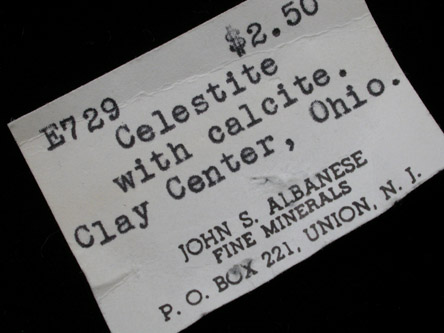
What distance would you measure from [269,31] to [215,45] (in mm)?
49

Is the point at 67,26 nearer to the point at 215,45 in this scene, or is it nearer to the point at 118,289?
the point at 215,45

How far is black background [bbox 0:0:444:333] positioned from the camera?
47 centimetres

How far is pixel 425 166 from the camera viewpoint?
483mm

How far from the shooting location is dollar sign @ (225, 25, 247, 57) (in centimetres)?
47

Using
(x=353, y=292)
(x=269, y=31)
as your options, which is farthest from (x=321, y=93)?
(x=353, y=292)

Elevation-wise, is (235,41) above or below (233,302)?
above

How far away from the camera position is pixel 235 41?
0.47m

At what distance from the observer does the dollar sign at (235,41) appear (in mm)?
470

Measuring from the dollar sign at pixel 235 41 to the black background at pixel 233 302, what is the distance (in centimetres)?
3

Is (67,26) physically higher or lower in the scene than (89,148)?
higher

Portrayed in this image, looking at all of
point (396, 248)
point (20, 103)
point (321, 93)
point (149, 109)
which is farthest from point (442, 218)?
point (20, 103)

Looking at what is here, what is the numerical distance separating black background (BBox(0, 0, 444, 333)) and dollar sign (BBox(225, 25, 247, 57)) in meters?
0.03

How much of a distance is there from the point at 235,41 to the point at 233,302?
0.76ft

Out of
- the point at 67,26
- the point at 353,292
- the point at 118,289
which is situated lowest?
the point at 353,292
